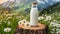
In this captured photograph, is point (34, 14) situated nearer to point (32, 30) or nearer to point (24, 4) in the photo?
point (32, 30)

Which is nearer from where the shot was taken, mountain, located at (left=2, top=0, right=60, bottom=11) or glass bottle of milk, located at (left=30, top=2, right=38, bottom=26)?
glass bottle of milk, located at (left=30, top=2, right=38, bottom=26)

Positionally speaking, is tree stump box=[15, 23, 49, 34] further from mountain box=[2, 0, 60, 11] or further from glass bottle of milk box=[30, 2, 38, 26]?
mountain box=[2, 0, 60, 11]

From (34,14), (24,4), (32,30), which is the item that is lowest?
(32,30)

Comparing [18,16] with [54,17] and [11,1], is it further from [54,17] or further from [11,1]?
[54,17]

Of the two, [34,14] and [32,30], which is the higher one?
[34,14]

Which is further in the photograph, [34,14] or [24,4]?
[24,4]

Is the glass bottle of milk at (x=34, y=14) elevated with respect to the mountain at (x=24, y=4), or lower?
lower

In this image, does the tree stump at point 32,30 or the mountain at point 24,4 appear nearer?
the tree stump at point 32,30

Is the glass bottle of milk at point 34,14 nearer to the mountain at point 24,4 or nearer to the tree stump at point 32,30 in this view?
the tree stump at point 32,30

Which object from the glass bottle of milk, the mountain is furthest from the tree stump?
the mountain

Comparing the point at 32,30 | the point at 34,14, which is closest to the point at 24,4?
the point at 34,14

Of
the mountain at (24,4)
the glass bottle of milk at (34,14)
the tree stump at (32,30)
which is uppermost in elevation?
the mountain at (24,4)

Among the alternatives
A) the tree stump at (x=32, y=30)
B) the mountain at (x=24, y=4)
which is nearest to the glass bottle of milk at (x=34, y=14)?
the tree stump at (x=32, y=30)

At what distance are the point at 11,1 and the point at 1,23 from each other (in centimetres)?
37
